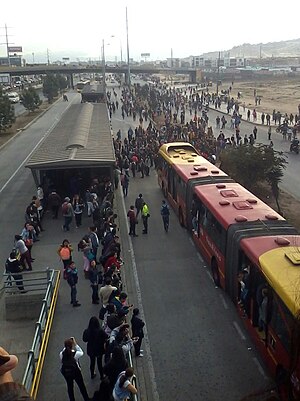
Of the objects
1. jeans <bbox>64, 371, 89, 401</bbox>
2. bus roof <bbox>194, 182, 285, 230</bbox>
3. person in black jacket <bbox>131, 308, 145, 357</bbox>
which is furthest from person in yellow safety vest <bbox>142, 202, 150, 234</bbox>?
jeans <bbox>64, 371, 89, 401</bbox>

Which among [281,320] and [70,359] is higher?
[281,320]

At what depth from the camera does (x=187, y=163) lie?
20.5 metres

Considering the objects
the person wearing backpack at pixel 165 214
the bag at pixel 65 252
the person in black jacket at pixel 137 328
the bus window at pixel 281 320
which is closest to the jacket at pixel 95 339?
the person in black jacket at pixel 137 328

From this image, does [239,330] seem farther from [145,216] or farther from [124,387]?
[145,216]

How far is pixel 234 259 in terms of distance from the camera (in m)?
12.0

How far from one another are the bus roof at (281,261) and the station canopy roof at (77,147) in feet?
34.9

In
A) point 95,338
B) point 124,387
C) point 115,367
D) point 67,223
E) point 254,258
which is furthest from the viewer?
point 67,223

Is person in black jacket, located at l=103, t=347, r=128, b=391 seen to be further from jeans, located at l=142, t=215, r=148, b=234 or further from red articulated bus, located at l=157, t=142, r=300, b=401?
jeans, located at l=142, t=215, r=148, b=234

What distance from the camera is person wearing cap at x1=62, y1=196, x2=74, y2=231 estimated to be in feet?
59.7

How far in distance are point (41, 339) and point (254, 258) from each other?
202 inches

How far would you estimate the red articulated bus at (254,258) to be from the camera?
8.73 m

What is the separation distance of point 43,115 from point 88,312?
5286 cm

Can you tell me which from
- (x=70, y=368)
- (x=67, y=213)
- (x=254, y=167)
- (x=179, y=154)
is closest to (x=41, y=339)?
(x=70, y=368)

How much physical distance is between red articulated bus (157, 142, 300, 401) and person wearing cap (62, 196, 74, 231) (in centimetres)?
448
